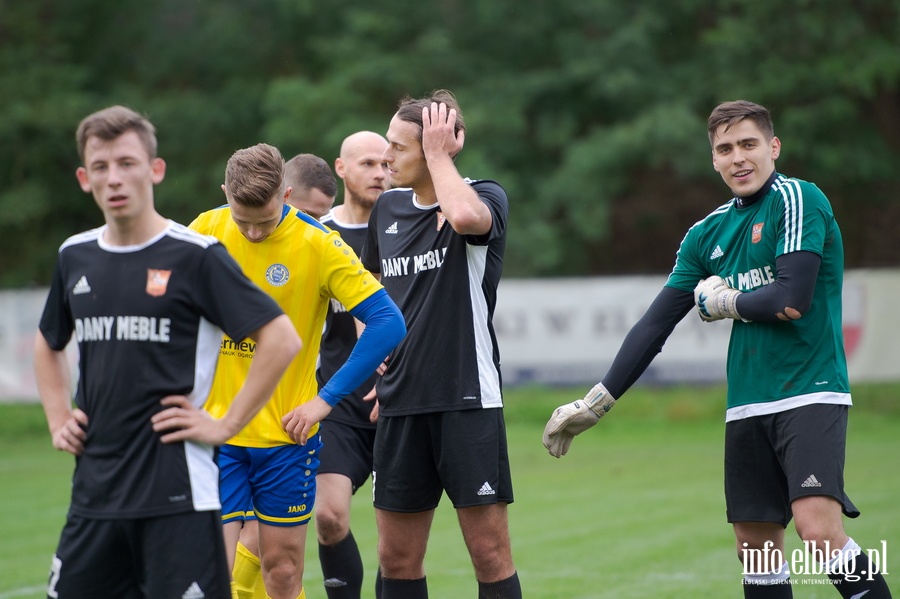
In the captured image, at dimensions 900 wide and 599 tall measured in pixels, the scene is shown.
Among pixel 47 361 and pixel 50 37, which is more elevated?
pixel 50 37

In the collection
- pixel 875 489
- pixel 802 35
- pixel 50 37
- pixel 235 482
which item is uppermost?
pixel 50 37

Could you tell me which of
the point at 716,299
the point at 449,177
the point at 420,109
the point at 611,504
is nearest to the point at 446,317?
the point at 449,177

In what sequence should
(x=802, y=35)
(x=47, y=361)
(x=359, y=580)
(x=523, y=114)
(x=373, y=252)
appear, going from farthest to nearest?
(x=523, y=114) < (x=802, y=35) < (x=359, y=580) < (x=373, y=252) < (x=47, y=361)

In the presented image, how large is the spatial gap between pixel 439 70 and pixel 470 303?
19552 millimetres

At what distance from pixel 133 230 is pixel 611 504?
7.48 m

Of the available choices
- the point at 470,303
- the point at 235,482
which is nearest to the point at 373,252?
the point at 470,303

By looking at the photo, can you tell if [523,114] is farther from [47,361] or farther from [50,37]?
[47,361]

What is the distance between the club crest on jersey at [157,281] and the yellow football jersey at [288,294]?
3.74 ft

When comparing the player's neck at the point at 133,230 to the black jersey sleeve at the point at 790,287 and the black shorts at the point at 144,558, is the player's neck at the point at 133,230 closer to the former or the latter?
the black shorts at the point at 144,558

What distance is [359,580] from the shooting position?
593 cm

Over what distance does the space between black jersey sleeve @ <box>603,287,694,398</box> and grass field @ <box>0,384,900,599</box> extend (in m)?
2.04

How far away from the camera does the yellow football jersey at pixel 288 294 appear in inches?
189

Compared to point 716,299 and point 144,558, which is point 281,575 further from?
point 716,299

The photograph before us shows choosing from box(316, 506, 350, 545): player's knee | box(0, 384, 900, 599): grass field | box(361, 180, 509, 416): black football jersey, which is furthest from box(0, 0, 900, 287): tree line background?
box(361, 180, 509, 416): black football jersey
